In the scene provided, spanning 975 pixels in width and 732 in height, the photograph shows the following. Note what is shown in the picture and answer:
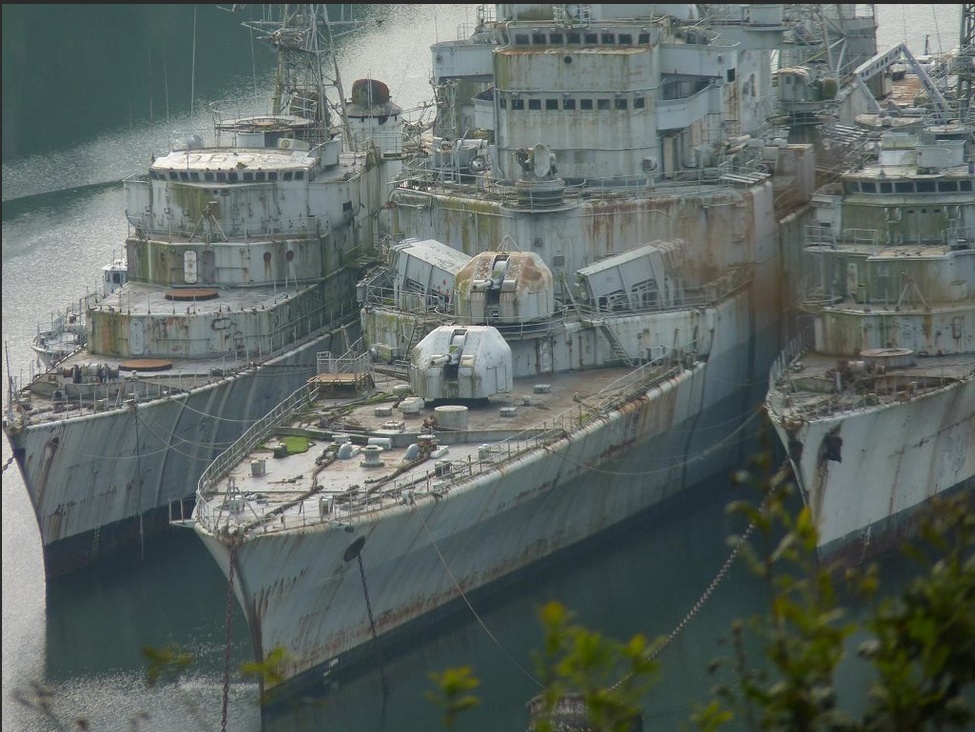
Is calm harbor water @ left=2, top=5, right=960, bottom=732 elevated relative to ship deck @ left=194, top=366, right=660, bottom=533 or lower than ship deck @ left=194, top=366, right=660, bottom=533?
lower

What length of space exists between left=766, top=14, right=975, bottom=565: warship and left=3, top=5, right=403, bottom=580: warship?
34.6 ft

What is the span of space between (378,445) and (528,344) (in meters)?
4.85

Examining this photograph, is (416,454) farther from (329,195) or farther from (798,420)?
(329,195)

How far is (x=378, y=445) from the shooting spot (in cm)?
3606

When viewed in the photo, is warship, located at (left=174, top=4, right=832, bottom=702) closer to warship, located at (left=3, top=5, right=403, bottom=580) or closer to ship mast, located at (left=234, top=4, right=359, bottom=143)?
warship, located at (left=3, top=5, right=403, bottom=580)

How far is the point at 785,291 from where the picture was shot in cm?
4522

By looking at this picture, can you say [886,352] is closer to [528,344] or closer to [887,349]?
[887,349]

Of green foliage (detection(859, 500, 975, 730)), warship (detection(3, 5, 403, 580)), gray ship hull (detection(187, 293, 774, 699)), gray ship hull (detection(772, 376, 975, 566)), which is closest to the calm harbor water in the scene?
gray ship hull (detection(187, 293, 774, 699))

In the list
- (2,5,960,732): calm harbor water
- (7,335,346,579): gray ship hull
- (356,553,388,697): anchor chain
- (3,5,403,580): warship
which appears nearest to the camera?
(2,5,960,732): calm harbor water

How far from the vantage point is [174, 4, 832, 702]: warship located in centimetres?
3347

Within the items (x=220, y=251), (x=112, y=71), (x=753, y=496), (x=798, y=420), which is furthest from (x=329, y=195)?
(x=112, y=71)

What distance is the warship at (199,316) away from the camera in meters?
39.7

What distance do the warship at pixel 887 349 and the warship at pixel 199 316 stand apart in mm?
10546

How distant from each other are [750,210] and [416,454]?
11.2 meters
